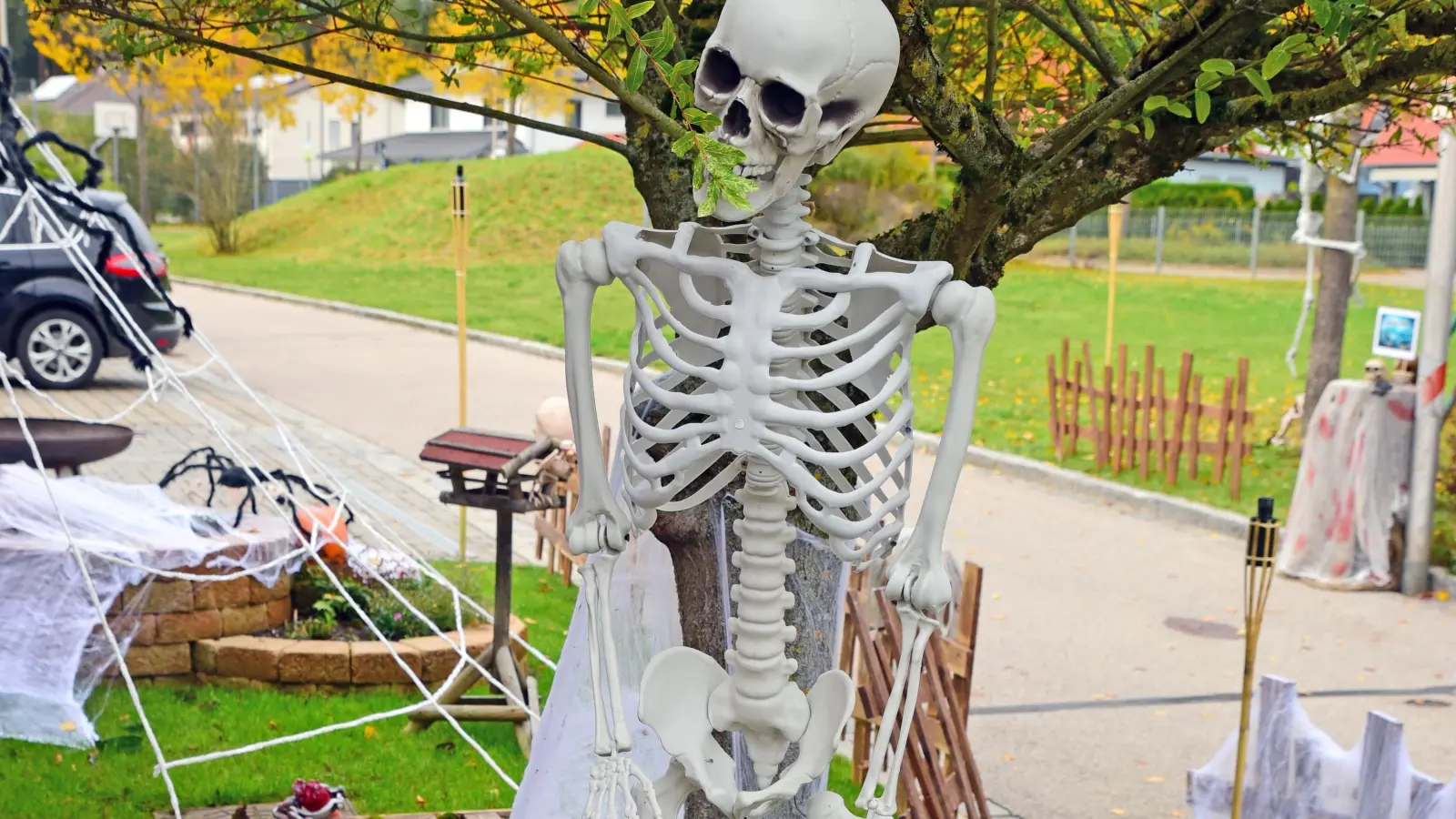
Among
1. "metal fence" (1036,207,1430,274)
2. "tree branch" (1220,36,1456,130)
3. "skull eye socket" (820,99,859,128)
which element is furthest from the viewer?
"metal fence" (1036,207,1430,274)

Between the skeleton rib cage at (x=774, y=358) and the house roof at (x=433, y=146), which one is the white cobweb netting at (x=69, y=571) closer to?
the skeleton rib cage at (x=774, y=358)

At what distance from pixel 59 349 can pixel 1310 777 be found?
1273cm

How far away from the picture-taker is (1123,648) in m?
Answer: 8.19

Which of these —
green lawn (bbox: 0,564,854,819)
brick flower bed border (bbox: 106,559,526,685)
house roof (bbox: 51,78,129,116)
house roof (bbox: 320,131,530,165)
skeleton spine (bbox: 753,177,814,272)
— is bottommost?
green lawn (bbox: 0,564,854,819)

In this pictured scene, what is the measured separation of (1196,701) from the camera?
7.38m

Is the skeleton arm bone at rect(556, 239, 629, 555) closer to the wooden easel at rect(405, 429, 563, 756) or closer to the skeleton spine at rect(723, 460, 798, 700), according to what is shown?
the skeleton spine at rect(723, 460, 798, 700)

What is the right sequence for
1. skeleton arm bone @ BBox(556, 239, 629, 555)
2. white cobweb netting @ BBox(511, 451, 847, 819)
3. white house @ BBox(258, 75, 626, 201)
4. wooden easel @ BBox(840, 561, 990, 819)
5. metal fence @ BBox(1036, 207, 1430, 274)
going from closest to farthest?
skeleton arm bone @ BBox(556, 239, 629, 555) → white cobweb netting @ BBox(511, 451, 847, 819) → wooden easel @ BBox(840, 561, 990, 819) → metal fence @ BBox(1036, 207, 1430, 274) → white house @ BBox(258, 75, 626, 201)

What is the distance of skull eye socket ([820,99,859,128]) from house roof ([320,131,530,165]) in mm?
57943

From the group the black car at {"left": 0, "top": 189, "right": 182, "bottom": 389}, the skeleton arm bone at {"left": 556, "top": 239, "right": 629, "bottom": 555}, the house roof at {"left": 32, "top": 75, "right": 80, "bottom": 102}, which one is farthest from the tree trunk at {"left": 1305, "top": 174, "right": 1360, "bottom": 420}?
the house roof at {"left": 32, "top": 75, "right": 80, "bottom": 102}

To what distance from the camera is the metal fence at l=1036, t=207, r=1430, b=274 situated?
1307 inches

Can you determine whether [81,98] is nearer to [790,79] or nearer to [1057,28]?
[1057,28]

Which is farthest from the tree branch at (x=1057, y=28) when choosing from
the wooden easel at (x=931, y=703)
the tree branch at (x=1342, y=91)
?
the wooden easel at (x=931, y=703)

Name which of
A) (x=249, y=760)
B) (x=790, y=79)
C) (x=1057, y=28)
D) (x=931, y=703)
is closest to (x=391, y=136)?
(x=249, y=760)

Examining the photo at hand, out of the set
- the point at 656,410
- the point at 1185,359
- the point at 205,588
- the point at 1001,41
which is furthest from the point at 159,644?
the point at 1185,359
